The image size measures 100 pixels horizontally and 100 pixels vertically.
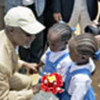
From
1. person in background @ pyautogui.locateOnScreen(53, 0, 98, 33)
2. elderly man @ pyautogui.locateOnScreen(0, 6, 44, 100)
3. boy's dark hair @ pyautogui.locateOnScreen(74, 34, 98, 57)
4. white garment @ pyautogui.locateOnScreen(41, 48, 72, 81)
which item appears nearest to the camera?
elderly man @ pyautogui.locateOnScreen(0, 6, 44, 100)

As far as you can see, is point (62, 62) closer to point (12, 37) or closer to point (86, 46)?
point (86, 46)

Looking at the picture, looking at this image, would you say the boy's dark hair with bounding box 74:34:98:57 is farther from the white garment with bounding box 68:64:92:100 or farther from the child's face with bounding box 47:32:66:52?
the child's face with bounding box 47:32:66:52

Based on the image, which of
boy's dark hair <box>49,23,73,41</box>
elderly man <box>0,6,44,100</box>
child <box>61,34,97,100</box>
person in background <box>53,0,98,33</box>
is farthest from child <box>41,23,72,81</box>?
person in background <box>53,0,98,33</box>

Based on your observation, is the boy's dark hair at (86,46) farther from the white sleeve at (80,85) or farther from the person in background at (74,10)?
the person in background at (74,10)

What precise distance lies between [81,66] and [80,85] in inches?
Result: 6.3

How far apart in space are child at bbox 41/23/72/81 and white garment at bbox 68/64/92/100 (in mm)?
253

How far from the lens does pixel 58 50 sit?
2824mm

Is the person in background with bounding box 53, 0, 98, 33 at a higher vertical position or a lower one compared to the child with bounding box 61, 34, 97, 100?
lower

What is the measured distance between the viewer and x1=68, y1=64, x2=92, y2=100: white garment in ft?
8.02

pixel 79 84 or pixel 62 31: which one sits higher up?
pixel 62 31

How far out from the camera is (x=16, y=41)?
2463 mm

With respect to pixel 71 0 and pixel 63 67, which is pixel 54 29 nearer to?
pixel 63 67

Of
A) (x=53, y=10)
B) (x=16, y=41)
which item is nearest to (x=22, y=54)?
(x=53, y=10)

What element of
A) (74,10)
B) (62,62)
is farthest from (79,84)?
(74,10)
